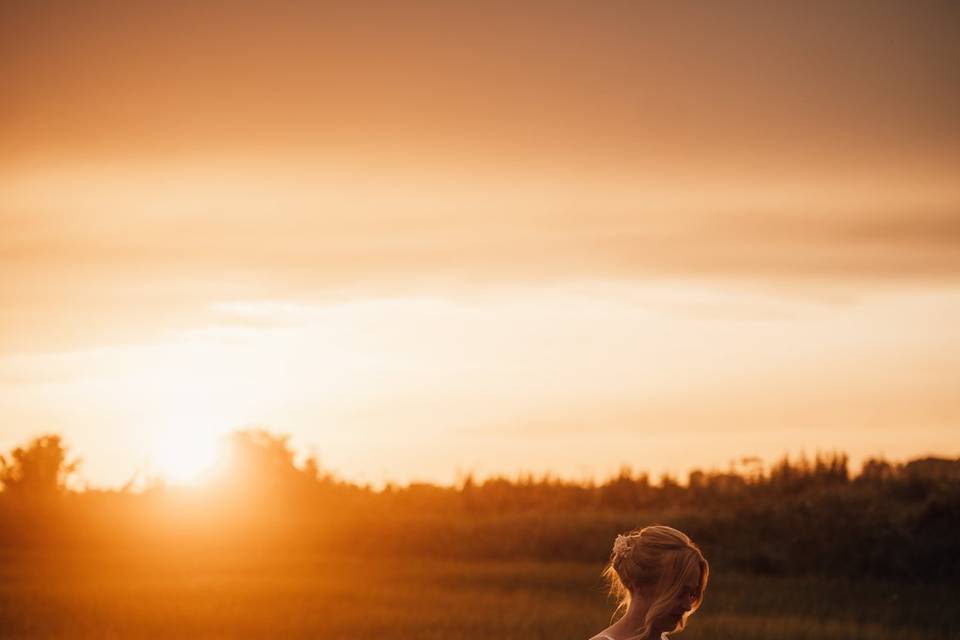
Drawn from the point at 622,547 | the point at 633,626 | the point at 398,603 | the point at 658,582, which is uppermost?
the point at 622,547

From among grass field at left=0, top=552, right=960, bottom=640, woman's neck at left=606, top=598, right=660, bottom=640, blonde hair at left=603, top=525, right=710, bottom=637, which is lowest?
grass field at left=0, top=552, right=960, bottom=640

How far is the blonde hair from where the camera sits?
525 centimetres

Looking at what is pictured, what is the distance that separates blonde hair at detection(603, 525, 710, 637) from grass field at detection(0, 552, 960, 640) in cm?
1350

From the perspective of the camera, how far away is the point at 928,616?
74.5 ft

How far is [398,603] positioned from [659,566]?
18.9 meters

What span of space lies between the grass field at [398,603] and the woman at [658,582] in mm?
13491

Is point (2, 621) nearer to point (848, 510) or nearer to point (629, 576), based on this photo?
point (629, 576)

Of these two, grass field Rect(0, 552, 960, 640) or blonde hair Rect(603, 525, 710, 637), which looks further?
grass field Rect(0, 552, 960, 640)

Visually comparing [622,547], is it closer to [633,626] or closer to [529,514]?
[633,626]

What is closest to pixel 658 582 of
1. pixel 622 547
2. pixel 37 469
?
pixel 622 547

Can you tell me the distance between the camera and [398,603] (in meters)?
23.6

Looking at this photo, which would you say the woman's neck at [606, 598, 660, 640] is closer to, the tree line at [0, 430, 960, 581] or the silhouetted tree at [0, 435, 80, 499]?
the tree line at [0, 430, 960, 581]

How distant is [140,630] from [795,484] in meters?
22.6

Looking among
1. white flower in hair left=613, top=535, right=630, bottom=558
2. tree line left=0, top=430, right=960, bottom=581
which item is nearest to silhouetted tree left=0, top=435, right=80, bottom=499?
tree line left=0, top=430, right=960, bottom=581
